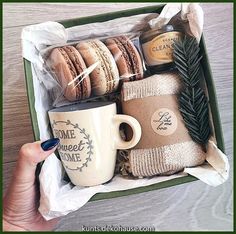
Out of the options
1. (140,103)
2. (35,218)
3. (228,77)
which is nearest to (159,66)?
(140,103)

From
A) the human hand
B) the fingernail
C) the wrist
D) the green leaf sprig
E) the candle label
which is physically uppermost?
the candle label

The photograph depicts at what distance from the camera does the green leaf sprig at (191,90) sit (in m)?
0.44

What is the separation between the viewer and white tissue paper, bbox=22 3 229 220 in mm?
423

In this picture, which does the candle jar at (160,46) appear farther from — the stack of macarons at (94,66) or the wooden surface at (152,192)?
the wooden surface at (152,192)

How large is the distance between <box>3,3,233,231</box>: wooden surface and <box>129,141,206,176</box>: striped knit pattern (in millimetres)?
140

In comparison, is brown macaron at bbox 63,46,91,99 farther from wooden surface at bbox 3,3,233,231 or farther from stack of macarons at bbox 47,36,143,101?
wooden surface at bbox 3,3,233,231

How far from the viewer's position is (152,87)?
0.44 m

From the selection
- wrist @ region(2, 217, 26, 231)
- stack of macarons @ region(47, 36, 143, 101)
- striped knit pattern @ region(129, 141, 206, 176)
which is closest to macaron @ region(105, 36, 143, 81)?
stack of macarons @ region(47, 36, 143, 101)

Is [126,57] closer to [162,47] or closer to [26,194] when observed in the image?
[162,47]

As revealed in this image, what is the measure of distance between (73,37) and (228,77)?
27 cm

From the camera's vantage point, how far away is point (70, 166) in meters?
0.44

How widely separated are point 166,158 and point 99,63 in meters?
0.15

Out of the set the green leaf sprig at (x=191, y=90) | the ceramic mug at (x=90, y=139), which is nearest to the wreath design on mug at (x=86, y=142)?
A: the ceramic mug at (x=90, y=139)

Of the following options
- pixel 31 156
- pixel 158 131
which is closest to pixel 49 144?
pixel 31 156
